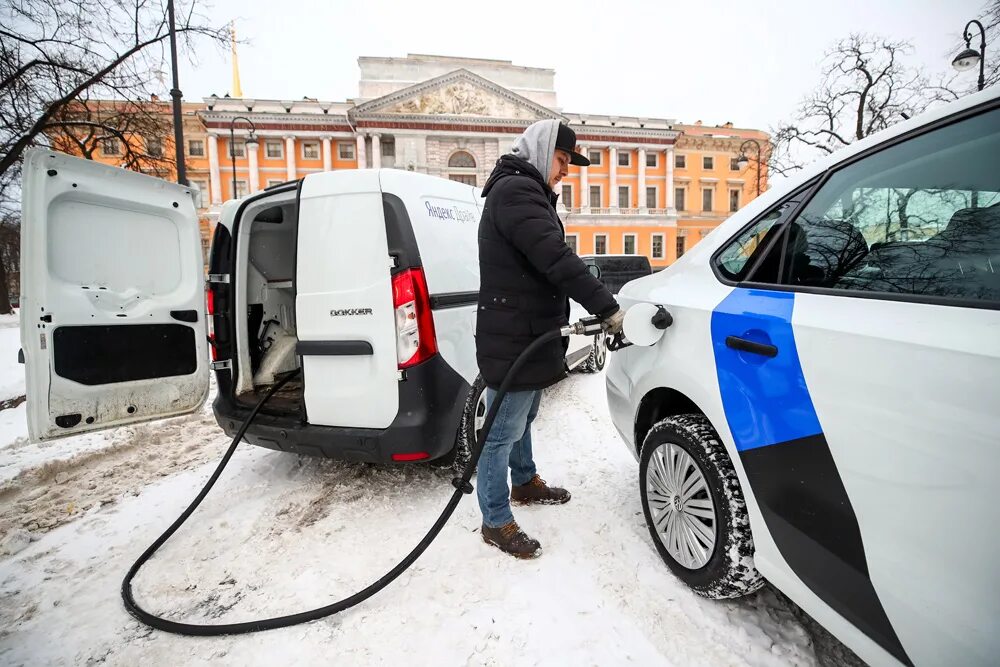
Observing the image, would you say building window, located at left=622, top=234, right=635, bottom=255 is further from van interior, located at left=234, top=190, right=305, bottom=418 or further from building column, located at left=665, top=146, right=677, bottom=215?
van interior, located at left=234, top=190, right=305, bottom=418

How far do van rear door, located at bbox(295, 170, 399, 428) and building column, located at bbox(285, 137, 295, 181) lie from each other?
46.7m

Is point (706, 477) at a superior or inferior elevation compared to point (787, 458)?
inferior

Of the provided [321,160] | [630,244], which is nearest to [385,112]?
[321,160]

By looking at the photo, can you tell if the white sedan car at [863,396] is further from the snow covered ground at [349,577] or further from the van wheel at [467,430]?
the van wheel at [467,430]

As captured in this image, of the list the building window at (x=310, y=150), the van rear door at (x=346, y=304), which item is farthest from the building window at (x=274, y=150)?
the van rear door at (x=346, y=304)

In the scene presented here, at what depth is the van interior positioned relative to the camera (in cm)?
336

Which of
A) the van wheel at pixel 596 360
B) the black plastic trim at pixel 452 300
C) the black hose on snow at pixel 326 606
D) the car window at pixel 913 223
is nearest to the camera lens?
the car window at pixel 913 223

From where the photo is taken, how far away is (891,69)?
17.8m

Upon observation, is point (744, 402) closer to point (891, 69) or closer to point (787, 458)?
point (787, 458)

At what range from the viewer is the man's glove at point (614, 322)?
81.7 inches

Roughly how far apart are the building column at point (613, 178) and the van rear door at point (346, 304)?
162 ft

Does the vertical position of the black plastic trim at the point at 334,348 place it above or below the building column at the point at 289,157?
below

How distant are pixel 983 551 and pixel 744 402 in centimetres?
67

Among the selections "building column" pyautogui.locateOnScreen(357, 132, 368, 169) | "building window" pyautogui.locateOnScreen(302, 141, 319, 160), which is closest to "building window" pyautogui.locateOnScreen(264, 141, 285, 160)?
"building window" pyautogui.locateOnScreen(302, 141, 319, 160)
